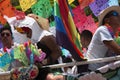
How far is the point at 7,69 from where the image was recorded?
4.01 metres

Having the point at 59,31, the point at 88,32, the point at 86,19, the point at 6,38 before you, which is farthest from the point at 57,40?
the point at 86,19

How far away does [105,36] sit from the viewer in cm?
406

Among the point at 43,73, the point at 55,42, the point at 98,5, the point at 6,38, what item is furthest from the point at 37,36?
the point at 98,5

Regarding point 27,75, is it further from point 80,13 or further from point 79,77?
point 80,13

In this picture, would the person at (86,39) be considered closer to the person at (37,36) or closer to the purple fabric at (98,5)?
the purple fabric at (98,5)

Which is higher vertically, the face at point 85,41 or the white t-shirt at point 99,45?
the white t-shirt at point 99,45

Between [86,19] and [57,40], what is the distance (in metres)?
3.28

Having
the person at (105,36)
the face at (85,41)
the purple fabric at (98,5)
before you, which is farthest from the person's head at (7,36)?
the purple fabric at (98,5)

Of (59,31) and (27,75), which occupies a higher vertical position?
(59,31)

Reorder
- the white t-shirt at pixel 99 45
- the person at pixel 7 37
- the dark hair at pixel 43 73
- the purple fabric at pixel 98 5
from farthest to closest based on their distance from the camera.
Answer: the purple fabric at pixel 98 5
the person at pixel 7 37
the white t-shirt at pixel 99 45
the dark hair at pixel 43 73

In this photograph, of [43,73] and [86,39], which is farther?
[86,39]

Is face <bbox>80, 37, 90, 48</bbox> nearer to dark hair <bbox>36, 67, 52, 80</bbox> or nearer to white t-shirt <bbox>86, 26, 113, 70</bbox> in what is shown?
white t-shirt <bbox>86, 26, 113, 70</bbox>

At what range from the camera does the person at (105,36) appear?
3.98 m

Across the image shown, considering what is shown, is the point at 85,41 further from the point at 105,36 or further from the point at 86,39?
the point at 105,36
